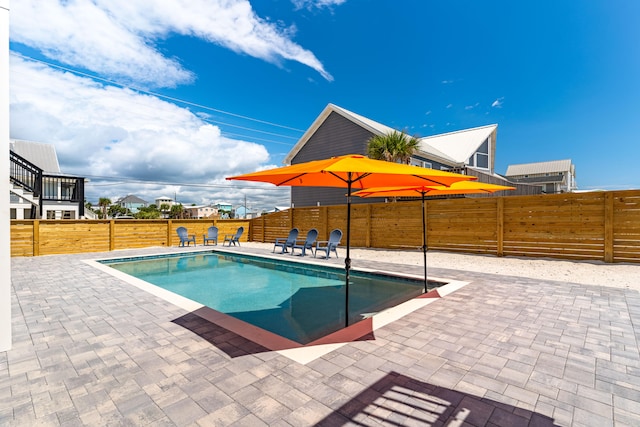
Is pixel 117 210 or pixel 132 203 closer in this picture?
pixel 117 210

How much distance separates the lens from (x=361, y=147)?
699 inches

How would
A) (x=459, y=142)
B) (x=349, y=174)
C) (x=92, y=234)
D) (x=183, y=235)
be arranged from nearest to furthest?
(x=349, y=174)
(x=92, y=234)
(x=183, y=235)
(x=459, y=142)

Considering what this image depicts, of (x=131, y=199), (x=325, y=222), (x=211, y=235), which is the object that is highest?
(x=131, y=199)

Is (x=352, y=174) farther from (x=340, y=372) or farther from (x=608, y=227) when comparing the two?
(x=608, y=227)

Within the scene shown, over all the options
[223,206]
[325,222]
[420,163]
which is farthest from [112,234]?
[223,206]

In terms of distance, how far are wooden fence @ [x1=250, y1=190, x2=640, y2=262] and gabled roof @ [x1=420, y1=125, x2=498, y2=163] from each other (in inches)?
349

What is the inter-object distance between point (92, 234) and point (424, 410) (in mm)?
14545

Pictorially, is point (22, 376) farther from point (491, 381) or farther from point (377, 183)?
point (377, 183)

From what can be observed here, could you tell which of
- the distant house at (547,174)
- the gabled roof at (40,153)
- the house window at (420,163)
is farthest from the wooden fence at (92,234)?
the distant house at (547,174)

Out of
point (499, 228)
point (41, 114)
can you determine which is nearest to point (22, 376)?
point (499, 228)

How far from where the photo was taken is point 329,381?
2617mm

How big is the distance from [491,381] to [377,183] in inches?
115

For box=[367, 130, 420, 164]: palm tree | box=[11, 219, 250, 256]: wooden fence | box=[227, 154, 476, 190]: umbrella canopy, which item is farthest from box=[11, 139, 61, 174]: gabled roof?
box=[227, 154, 476, 190]: umbrella canopy

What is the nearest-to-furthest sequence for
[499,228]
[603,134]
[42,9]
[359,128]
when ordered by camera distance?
[42,9] → [499,228] → [359,128] → [603,134]
